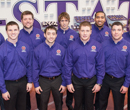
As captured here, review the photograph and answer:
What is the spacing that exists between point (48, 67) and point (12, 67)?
0.74 metres

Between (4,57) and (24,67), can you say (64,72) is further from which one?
(4,57)

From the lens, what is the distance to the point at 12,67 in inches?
133

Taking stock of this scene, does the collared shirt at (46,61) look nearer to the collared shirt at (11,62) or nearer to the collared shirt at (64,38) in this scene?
the collared shirt at (11,62)

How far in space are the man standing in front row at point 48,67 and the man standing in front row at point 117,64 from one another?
99 centimetres

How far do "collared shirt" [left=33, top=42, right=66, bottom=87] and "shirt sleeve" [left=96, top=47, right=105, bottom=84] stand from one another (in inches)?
31.5

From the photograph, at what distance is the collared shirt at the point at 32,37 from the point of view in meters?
4.36

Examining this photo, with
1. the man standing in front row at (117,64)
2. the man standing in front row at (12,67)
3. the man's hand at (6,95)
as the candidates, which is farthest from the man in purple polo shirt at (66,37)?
the man's hand at (6,95)

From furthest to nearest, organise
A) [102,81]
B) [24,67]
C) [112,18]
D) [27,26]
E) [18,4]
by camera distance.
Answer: [112,18], [18,4], [27,26], [102,81], [24,67]

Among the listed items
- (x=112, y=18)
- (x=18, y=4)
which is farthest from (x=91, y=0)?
(x=18, y=4)

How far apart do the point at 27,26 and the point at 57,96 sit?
194cm

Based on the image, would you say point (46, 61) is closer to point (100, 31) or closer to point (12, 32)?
point (12, 32)

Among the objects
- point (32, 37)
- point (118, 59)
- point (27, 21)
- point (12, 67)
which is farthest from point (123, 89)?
point (27, 21)

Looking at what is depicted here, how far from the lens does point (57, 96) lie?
371 centimetres

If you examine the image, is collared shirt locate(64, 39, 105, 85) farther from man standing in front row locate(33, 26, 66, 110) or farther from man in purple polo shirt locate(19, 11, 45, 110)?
man in purple polo shirt locate(19, 11, 45, 110)
